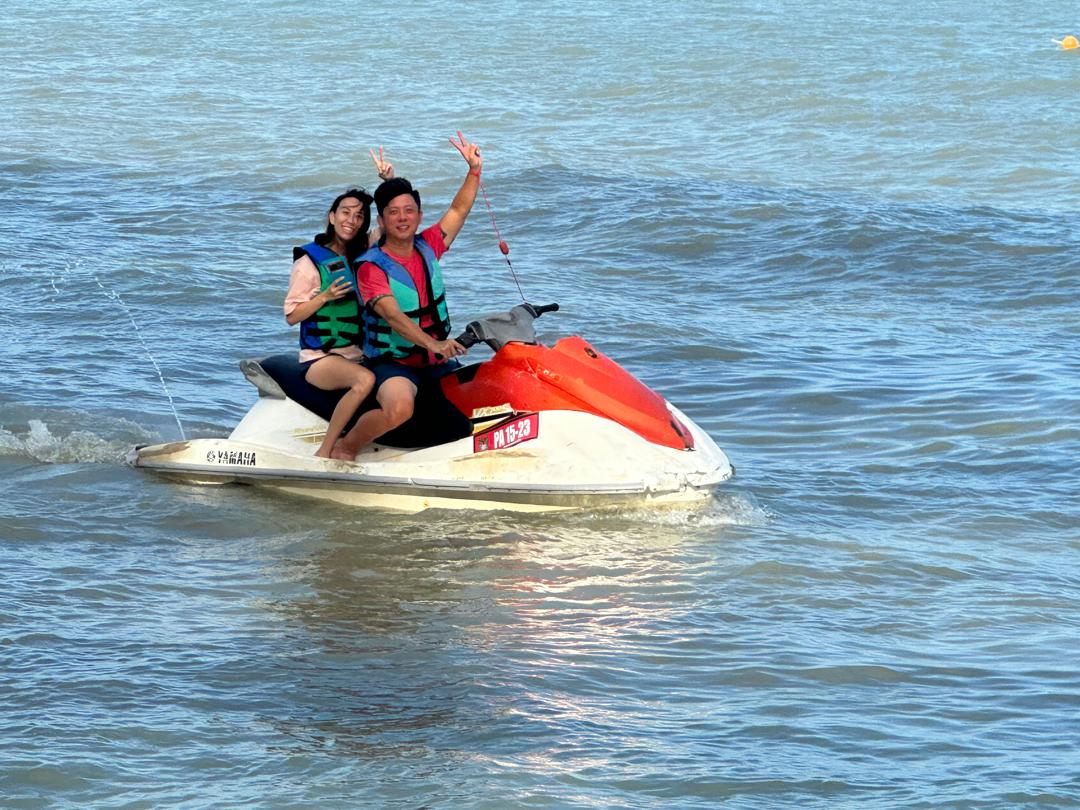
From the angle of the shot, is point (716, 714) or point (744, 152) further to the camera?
point (744, 152)

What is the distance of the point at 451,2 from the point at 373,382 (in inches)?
947

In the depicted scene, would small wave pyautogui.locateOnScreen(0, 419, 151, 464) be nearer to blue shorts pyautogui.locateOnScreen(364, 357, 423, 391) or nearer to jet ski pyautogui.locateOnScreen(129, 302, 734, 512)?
jet ski pyautogui.locateOnScreen(129, 302, 734, 512)

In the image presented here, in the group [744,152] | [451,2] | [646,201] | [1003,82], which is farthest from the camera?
[451,2]

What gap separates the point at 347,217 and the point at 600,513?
166cm

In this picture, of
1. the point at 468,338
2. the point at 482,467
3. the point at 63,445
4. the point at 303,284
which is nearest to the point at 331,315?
the point at 303,284

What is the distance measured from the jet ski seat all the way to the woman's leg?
0.06 m

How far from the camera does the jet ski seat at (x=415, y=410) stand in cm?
715

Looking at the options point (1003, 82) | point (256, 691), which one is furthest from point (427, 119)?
point (256, 691)

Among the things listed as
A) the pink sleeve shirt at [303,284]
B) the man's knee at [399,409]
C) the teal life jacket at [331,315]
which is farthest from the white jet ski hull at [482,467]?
the pink sleeve shirt at [303,284]

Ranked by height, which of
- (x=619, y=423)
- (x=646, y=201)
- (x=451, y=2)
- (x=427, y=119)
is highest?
(x=451, y=2)

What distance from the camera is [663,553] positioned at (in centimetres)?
677

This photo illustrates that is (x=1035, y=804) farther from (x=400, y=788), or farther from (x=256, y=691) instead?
(x=256, y=691)

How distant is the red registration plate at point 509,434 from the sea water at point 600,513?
35 centimetres

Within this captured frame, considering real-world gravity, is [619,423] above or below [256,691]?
above
